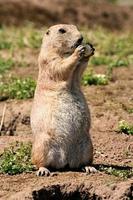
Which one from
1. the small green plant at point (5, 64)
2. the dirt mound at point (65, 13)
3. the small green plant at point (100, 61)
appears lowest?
the small green plant at point (5, 64)

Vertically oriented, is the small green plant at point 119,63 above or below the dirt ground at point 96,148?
above

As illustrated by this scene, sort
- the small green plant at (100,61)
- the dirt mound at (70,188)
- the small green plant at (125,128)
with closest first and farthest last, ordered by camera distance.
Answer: the dirt mound at (70,188), the small green plant at (125,128), the small green plant at (100,61)

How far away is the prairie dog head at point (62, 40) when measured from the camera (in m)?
7.96

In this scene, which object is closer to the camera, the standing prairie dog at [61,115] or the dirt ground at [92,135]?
the dirt ground at [92,135]

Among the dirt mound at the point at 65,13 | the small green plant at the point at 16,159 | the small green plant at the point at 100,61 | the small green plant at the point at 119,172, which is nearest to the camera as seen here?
the small green plant at the point at 119,172

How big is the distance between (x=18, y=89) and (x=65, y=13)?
7205 millimetres

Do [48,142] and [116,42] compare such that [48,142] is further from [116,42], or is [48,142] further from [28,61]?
[116,42]

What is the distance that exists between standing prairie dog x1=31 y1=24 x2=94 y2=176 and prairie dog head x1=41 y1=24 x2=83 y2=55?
0.03 meters

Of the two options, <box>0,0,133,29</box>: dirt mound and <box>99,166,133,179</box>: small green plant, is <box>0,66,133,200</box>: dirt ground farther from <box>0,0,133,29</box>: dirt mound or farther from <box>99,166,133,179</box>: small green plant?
<box>0,0,133,29</box>: dirt mound

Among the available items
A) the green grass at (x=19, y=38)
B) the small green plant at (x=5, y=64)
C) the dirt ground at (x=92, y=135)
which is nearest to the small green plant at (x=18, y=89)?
the dirt ground at (x=92, y=135)

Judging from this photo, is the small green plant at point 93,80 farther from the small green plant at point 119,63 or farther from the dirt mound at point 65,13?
the dirt mound at point 65,13

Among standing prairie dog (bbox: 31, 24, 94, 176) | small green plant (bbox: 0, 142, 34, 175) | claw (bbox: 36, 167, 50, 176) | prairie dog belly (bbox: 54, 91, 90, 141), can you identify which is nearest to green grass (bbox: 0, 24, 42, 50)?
small green plant (bbox: 0, 142, 34, 175)

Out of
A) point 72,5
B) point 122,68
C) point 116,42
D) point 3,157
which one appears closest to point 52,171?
point 3,157

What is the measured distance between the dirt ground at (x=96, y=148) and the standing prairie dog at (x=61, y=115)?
0.69 ft
